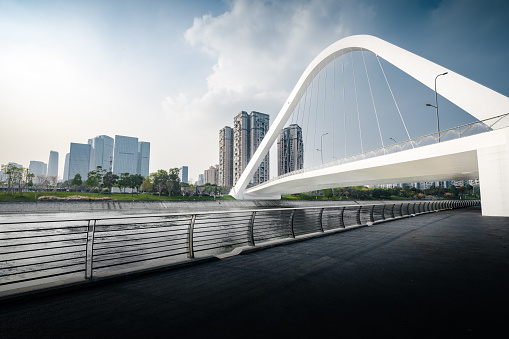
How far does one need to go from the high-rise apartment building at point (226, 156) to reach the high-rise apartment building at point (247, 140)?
12.7 m

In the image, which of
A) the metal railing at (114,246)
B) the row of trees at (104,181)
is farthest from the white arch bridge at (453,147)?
the row of trees at (104,181)

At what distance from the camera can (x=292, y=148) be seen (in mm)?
85250

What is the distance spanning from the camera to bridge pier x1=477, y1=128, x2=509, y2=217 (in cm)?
1324

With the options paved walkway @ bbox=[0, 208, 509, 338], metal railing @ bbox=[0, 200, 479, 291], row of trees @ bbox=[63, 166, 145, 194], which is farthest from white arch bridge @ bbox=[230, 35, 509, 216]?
row of trees @ bbox=[63, 166, 145, 194]

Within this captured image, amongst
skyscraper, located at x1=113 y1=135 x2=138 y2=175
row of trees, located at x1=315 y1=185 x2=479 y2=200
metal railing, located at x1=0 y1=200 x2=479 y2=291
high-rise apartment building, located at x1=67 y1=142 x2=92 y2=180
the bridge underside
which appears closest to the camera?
metal railing, located at x1=0 y1=200 x2=479 y2=291

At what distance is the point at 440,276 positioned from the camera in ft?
12.2

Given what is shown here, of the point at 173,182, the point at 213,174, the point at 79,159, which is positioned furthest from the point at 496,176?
the point at 79,159

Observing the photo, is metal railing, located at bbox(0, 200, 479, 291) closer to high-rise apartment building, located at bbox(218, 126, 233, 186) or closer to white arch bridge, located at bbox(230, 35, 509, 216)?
white arch bridge, located at bbox(230, 35, 509, 216)

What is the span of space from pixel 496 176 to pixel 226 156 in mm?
106563

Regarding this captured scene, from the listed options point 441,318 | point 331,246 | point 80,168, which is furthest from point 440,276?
point 80,168

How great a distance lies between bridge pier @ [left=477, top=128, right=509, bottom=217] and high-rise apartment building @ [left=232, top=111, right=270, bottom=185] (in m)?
84.5

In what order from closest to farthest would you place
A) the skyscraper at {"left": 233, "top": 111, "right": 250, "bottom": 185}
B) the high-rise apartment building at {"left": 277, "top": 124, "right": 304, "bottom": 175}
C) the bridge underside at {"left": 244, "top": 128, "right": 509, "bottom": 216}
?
the bridge underside at {"left": 244, "top": 128, "right": 509, "bottom": 216}
the high-rise apartment building at {"left": 277, "top": 124, "right": 304, "bottom": 175}
the skyscraper at {"left": 233, "top": 111, "right": 250, "bottom": 185}

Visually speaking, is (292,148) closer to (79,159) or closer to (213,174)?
(213,174)

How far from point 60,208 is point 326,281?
126ft
